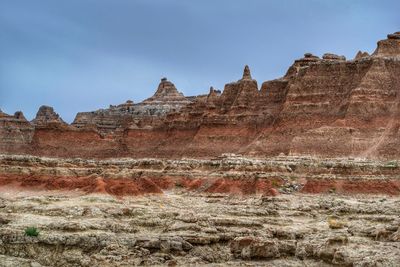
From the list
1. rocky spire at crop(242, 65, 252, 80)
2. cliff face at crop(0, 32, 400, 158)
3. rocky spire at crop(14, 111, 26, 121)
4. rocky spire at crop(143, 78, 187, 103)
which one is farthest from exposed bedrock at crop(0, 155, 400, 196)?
rocky spire at crop(143, 78, 187, 103)

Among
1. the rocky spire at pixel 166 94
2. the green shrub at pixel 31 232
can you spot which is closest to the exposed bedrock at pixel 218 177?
the green shrub at pixel 31 232

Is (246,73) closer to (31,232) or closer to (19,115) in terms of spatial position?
(19,115)

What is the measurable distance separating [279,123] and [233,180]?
28073 millimetres

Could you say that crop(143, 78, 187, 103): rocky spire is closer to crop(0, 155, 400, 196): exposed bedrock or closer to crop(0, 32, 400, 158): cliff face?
crop(0, 32, 400, 158): cliff face

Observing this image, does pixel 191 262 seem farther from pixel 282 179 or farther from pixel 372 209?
pixel 282 179

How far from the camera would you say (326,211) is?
42.1m

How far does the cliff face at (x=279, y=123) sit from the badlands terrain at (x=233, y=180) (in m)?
0.20

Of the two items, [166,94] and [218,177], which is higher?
[166,94]

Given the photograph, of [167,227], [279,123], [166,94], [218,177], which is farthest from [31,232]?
[166,94]

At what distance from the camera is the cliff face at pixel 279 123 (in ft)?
261

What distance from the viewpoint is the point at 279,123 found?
292ft

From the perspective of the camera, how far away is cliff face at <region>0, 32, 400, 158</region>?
3130 inches

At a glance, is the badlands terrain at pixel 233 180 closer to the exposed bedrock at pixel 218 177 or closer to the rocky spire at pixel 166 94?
the exposed bedrock at pixel 218 177

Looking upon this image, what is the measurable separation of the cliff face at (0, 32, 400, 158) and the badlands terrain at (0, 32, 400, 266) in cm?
20
